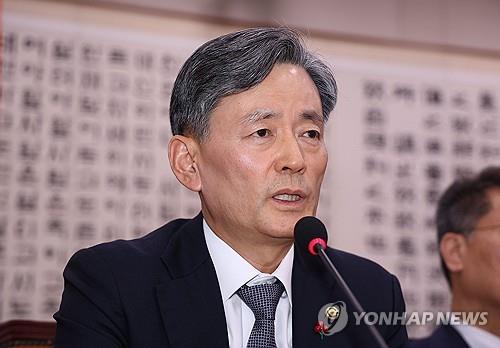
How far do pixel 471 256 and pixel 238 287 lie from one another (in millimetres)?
1119

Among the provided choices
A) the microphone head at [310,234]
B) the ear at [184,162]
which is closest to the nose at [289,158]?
the microphone head at [310,234]

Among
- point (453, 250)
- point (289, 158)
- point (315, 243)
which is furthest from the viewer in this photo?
point (453, 250)

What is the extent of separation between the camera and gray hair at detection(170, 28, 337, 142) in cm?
168

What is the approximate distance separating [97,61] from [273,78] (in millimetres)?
1304

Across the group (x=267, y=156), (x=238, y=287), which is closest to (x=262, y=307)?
(x=238, y=287)

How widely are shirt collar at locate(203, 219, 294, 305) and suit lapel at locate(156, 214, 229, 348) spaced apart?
19 millimetres

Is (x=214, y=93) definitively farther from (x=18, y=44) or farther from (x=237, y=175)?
(x=18, y=44)

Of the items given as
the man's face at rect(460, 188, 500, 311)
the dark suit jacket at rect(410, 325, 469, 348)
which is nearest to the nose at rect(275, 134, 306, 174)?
the dark suit jacket at rect(410, 325, 469, 348)

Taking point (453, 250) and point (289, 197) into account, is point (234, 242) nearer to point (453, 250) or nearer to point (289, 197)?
point (289, 197)

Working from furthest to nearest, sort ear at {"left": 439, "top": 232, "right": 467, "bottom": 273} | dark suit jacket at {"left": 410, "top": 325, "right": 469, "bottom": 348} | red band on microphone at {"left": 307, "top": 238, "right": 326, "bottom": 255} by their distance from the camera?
ear at {"left": 439, "top": 232, "right": 467, "bottom": 273} → dark suit jacket at {"left": 410, "top": 325, "right": 469, "bottom": 348} → red band on microphone at {"left": 307, "top": 238, "right": 326, "bottom": 255}

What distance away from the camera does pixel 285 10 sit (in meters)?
3.07

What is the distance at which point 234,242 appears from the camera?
1.74 meters

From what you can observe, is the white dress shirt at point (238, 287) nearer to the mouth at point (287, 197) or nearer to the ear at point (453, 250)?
the mouth at point (287, 197)

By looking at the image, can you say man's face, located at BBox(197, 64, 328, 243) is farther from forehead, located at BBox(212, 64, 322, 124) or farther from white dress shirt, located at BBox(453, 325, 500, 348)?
white dress shirt, located at BBox(453, 325, 500, 348)
